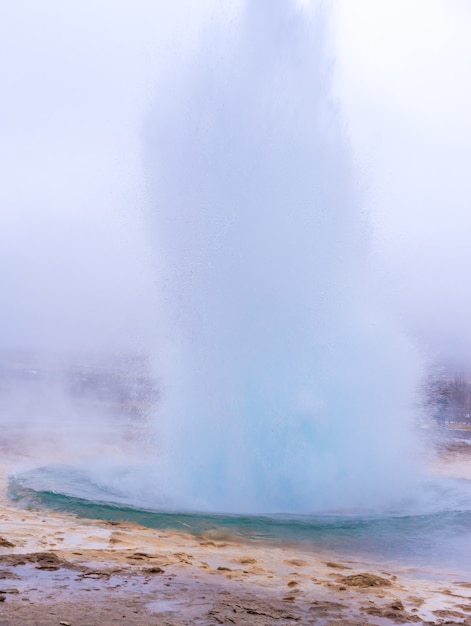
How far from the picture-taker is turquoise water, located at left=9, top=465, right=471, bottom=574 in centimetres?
788

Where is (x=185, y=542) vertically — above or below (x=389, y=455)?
below

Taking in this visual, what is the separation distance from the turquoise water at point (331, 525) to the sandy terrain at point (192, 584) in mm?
402

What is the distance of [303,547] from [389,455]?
149 inches

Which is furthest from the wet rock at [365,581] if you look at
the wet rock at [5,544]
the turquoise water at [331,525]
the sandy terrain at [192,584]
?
the wet rock at [5,544]

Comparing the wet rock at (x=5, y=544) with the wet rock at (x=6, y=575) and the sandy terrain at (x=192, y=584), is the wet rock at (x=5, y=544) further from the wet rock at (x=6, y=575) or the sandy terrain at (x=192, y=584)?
the wet rock at (x=6, y=575)

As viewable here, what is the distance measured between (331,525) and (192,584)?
3.53m

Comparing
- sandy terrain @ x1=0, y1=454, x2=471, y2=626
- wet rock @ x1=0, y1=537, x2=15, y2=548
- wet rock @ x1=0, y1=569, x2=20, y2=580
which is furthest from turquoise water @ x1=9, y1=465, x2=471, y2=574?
wet rock @ x1=0, y1=569, x2=20, y2=580

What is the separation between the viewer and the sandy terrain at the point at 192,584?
4.73 m

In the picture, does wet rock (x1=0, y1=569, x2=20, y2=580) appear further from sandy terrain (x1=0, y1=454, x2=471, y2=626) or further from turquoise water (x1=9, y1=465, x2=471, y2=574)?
turquoise water (x1=9, y1=465, x2=471, y2=574)

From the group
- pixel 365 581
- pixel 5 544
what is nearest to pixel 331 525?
pixel 365 581

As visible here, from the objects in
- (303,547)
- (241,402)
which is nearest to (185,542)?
(303,547)

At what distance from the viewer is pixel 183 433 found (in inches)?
424

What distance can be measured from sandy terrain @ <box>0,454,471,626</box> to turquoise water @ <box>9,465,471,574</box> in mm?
402

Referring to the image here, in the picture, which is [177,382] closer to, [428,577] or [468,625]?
[428,577]
